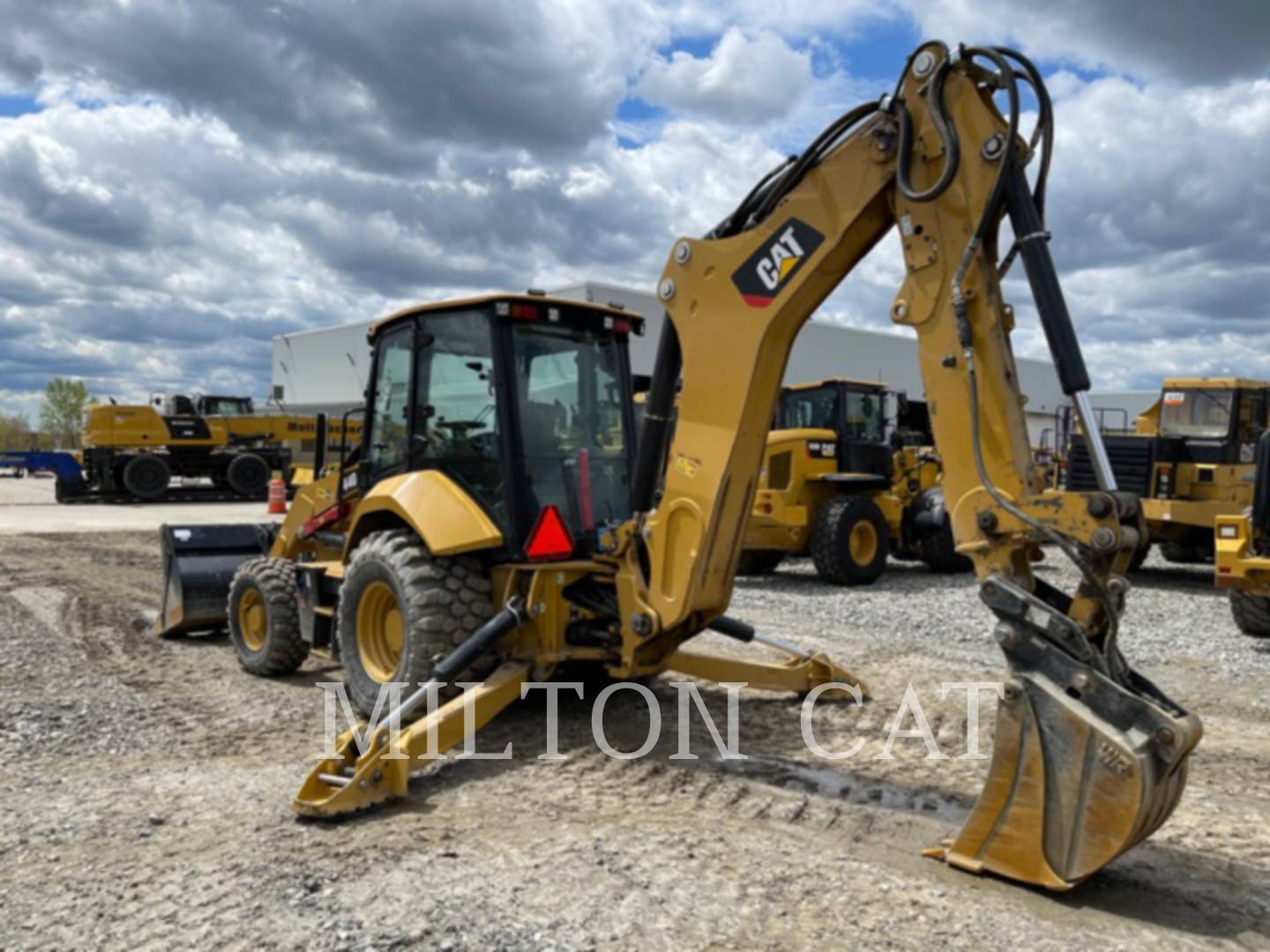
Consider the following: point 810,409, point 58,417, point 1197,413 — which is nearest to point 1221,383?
point 1197,413

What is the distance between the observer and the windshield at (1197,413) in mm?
13562

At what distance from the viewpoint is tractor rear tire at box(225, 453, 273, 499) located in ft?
87.6

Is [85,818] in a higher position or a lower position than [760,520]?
lower

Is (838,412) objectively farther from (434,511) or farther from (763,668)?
(434,511)

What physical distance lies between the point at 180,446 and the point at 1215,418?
2299 centimetres

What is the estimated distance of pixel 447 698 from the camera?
529 centimetres

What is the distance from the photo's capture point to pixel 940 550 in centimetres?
1283

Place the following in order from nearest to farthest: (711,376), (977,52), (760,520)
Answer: (977,52)
(711,376)
(760,520)

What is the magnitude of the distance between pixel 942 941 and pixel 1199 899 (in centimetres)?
105

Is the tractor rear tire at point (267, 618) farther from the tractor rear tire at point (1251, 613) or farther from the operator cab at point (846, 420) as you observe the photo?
the tractor rear tire at point (1251, 613)

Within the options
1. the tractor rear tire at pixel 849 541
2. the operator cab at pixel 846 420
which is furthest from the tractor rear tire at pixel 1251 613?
the operator cab at pixel 846 420

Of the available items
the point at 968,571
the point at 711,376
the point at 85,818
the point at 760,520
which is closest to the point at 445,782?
the point at 85,818

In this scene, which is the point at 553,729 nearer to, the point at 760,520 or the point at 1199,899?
the point at 1199,899

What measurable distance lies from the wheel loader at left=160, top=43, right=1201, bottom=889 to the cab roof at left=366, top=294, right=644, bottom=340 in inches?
0.9
